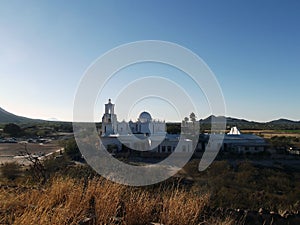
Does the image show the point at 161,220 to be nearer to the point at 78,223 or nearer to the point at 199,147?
the point at 78,223

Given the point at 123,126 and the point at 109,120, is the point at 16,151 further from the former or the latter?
the point at 123,126

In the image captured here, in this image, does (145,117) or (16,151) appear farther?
(145,117)

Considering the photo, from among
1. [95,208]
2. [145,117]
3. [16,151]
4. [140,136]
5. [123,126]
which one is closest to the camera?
[95,208]

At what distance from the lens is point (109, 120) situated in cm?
3497

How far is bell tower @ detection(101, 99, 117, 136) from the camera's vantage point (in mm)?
34281

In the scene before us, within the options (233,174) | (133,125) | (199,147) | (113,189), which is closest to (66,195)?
(113,189)

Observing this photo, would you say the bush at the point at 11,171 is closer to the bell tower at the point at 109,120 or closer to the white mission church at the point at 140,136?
the white mission church at the point at 140,136

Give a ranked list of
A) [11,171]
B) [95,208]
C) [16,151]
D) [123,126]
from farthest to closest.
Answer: [123,126] < [16,151] < [11,171] < [95,208]

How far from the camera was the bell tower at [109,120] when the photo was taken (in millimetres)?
34281

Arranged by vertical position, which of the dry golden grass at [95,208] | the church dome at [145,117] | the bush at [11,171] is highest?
the church dome at [145,117]

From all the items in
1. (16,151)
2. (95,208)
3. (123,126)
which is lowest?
(16,151)

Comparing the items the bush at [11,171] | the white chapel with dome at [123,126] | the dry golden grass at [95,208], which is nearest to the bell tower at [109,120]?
the white chapel with dome at [123,126]

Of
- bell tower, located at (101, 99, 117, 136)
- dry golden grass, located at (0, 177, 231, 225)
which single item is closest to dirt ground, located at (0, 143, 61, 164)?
bell tower, located at (101, 99, 117, 136)

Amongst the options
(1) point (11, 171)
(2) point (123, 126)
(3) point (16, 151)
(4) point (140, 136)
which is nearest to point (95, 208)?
(1) point (11, 171)
